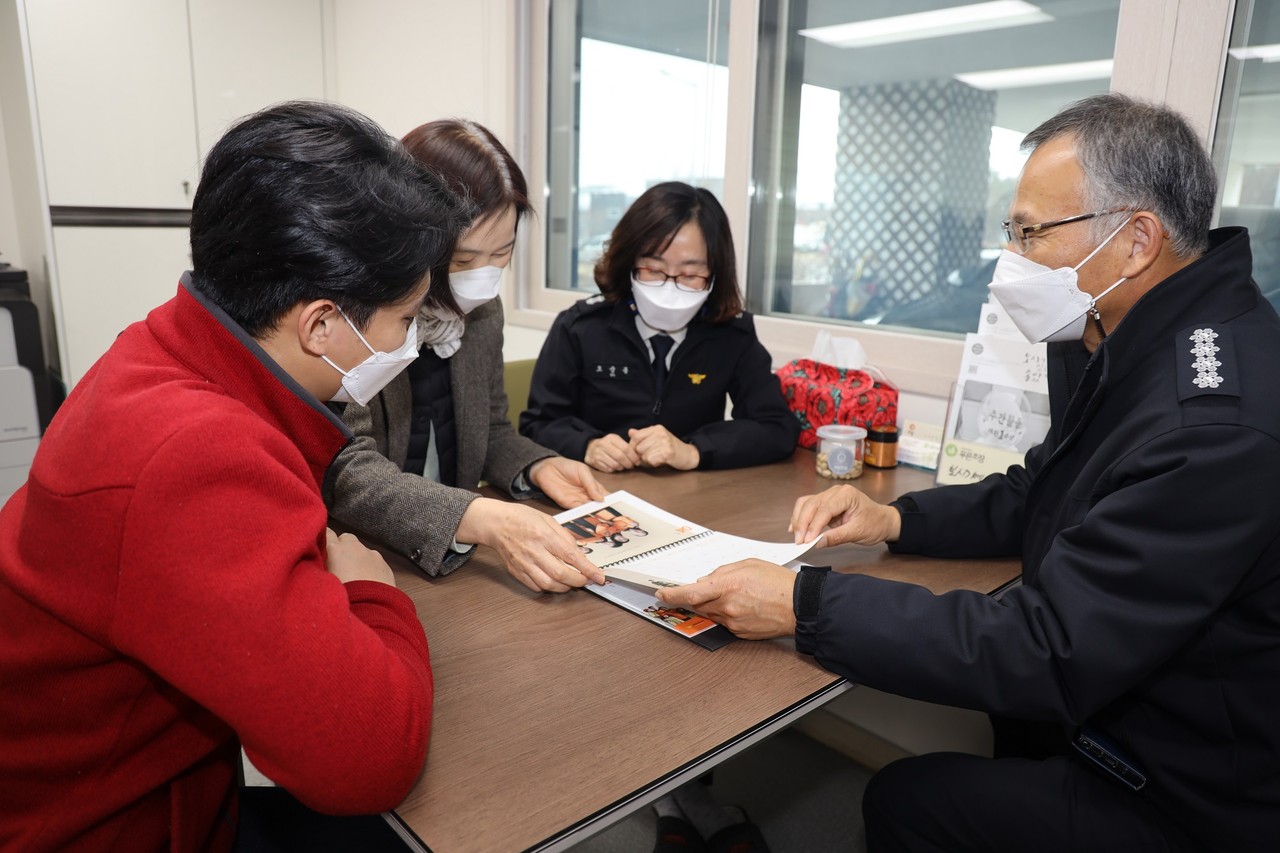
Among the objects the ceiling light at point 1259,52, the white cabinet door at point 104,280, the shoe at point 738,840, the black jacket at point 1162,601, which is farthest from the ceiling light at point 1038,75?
the white cabinet door at point 104,280

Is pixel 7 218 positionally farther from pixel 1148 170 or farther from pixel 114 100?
pixel 1148 170

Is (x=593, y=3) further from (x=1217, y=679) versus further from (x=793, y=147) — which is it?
(x=1217, y=679)

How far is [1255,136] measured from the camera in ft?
5.74

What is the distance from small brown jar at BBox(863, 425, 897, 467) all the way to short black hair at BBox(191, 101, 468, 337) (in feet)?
4.36

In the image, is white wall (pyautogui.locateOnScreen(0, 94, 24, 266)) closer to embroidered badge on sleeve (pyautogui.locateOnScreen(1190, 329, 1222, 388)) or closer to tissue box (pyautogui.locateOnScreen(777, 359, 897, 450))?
tissue box (pyautogui.locateOnScreen(777, 359, 897, 450))

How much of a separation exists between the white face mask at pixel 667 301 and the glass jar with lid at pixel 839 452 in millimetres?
419

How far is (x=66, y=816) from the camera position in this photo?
0.79 m

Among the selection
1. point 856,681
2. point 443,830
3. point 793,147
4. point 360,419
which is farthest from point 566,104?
point 443,830

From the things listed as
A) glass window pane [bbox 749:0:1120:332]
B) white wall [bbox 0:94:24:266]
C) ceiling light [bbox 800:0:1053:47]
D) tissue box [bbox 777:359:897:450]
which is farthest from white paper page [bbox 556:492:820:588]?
white wall [bbox 0:94:24:266]

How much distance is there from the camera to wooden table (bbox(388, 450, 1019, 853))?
2.49ft

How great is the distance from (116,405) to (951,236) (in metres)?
2.09

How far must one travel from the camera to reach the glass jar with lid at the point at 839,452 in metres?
1.85

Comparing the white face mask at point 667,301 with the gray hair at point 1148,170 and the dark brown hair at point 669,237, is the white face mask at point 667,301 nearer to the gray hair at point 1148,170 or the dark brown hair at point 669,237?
the dark brown hair at point 669,237

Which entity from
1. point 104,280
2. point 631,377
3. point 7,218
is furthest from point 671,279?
point 7,218
